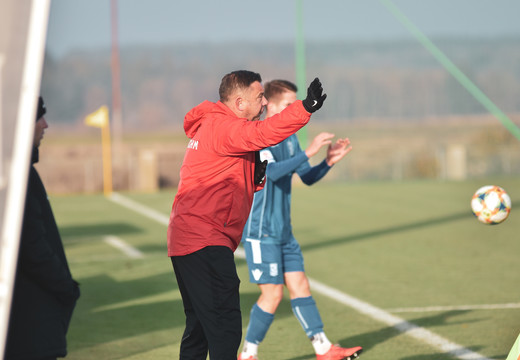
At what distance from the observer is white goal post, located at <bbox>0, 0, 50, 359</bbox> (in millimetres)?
3064

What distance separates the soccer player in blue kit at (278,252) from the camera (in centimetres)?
629

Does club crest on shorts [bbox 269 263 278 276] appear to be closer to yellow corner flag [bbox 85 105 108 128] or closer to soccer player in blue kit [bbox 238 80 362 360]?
soccer player in blue kit [bbox 238 80 362 360]

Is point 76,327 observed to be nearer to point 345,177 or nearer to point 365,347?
point 365,347

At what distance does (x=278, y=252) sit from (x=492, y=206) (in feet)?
5.86

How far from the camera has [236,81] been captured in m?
4.82

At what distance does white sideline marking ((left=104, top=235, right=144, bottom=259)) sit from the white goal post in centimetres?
971

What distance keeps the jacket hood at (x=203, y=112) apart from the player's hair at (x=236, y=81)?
0.06 metres

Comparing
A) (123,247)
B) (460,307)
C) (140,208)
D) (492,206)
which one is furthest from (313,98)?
(140,208)

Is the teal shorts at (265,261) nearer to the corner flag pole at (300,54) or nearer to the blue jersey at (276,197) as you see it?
the blue jersey at (276,197)

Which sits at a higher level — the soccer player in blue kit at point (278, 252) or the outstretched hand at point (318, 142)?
the outstretched hand at point (318, 142)

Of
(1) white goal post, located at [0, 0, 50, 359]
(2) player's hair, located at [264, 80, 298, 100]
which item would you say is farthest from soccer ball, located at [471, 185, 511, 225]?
(1) white goal post, located at [0, 0, 50, 359]

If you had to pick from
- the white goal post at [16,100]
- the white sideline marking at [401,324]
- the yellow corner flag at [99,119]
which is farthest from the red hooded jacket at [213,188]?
the yellow corner flag at [99,119]

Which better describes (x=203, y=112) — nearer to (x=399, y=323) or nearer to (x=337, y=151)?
(x=337, y=151)

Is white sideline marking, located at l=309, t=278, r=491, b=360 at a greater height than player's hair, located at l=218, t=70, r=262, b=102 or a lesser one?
lesser
